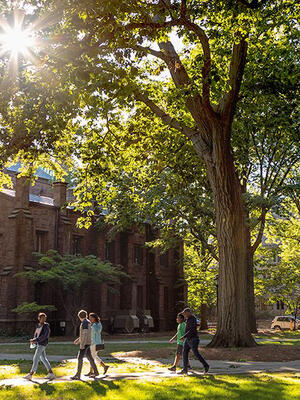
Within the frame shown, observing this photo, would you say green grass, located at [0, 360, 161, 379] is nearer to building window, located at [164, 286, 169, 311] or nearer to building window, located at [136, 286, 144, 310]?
building window, located at [136, 286, 144, 310]

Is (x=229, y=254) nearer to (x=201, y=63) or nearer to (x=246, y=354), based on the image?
(x=246, y=354)

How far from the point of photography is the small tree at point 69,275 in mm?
33019

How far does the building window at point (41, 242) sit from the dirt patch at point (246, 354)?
19959mm

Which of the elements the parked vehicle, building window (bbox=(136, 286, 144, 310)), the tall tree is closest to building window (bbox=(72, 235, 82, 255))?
building window (bbox=(136, 286, 144, 310))

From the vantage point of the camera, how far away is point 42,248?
3700 centimetres

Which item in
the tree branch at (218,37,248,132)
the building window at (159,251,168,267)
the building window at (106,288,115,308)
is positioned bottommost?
the building window at (106,288,115,308)

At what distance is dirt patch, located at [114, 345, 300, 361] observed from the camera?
51.6ft

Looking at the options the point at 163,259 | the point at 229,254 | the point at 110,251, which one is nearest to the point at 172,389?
the point at 229,254

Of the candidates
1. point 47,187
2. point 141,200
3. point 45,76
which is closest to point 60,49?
point 45,76

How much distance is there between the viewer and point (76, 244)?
40.3 meters

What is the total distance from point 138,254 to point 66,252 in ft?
31.1

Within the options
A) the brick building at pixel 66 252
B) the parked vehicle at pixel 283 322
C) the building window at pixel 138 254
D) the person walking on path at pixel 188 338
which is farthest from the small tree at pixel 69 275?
the parked vehicle at pixel 283 322

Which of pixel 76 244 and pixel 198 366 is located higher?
pixel 76 244

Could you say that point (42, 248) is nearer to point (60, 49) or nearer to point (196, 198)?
point (196, 198)
